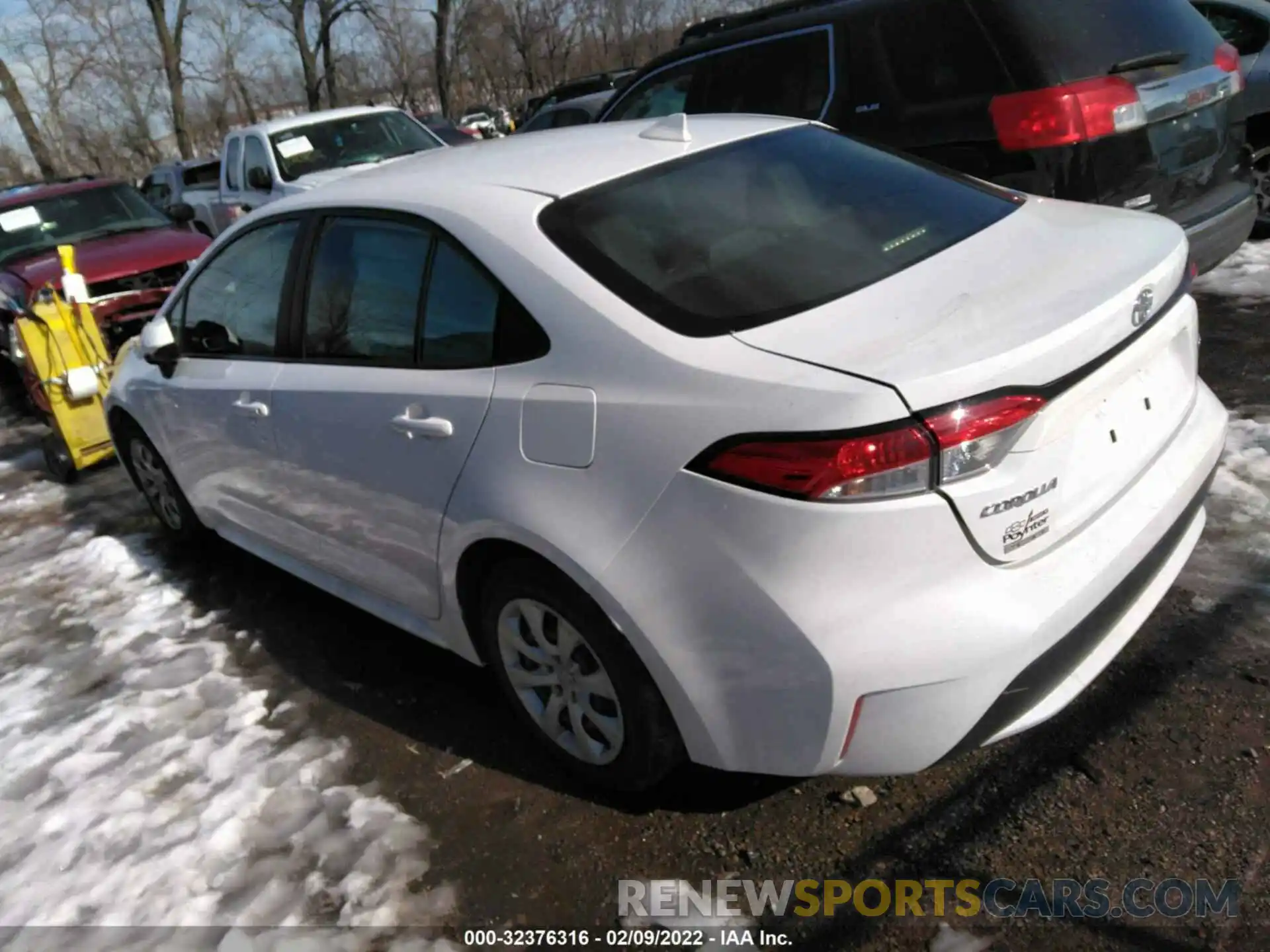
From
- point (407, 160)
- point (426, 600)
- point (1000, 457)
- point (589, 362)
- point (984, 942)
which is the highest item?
point (407, 160)

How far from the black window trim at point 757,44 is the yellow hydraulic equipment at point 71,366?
3.36 m

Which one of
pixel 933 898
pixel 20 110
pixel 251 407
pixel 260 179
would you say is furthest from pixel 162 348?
pixel 20 110

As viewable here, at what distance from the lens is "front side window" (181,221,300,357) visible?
3621 millimetres

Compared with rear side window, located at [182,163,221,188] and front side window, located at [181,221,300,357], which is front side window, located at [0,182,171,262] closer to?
front side window, located at [181,221,300,357]

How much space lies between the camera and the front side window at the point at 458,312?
271 centimetres

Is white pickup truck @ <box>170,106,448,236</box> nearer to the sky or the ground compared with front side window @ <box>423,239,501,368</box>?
nearer to the sky

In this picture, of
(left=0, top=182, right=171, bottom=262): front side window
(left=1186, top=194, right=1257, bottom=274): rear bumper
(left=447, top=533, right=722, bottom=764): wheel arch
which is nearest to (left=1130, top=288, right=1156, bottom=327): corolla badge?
(left=447, top=533, right=722, bottom=764): wheel arch

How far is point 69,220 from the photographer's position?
348 inches

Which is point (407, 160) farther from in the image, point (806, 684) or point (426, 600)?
point (806, 684)

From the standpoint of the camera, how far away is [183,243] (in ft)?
26.1

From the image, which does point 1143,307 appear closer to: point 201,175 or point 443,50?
point 201,175

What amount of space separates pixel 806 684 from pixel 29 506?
18.0ft

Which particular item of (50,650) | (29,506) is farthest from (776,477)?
(29,506)

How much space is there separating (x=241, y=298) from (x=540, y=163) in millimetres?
1485
